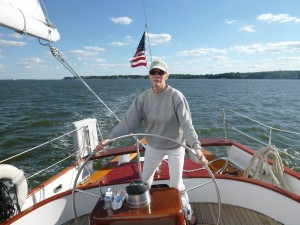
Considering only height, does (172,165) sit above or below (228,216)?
above

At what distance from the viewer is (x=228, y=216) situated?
3.18 meters

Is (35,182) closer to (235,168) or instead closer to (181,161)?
(235,168)

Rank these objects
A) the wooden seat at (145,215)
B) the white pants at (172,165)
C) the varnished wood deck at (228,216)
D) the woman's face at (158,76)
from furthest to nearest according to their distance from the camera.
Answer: the varnished wood deck at (228,216) → the white pants at (172,165) → the woman's face at (158,76) → the wooden seat at (145,215)

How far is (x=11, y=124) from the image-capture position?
15.6 metres

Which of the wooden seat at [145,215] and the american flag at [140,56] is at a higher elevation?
the american flag at [140,56]

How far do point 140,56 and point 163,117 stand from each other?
4318mm

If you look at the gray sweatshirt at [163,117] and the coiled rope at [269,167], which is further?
the coiled rope at [269,167]

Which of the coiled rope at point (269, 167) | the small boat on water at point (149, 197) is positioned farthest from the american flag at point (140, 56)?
the coiled rope at point (269, 167)

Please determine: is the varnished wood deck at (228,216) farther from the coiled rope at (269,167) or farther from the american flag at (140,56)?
the american flag at (140,56)

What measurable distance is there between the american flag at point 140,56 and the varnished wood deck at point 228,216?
13.6 ft

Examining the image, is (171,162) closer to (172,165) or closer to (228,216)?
(172,165)

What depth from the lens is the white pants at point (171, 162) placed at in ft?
8.76

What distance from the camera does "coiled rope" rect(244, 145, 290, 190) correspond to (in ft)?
12.1

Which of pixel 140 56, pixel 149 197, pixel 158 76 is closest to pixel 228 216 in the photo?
pixel 149 197
